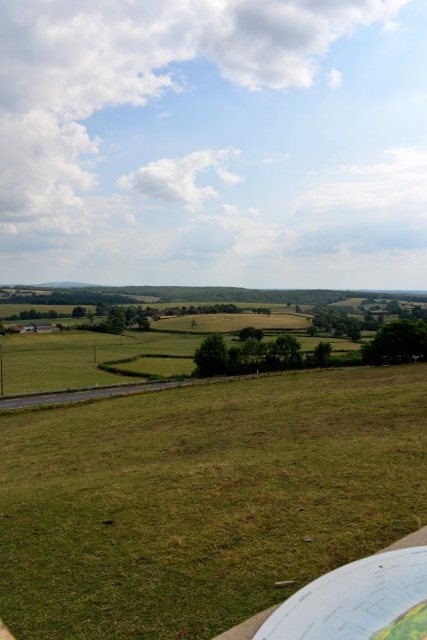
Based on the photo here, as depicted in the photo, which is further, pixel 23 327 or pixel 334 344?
pixel 23 327

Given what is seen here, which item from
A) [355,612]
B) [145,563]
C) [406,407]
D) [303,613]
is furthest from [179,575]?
[406,407]

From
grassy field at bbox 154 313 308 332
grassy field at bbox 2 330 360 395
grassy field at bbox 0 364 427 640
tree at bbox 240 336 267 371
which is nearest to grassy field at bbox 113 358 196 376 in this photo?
grassy field at bbox 2 330 360 395

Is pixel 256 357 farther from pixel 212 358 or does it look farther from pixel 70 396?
pixel 70 396

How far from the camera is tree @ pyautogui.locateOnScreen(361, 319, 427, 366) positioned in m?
56.2

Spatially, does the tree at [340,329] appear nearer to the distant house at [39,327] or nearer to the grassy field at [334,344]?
the grassy field at [334,344]

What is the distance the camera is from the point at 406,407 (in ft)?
82.8

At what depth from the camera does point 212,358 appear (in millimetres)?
61875

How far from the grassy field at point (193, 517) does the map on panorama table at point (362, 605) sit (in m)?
0.68

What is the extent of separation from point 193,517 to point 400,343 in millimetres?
A: 51732

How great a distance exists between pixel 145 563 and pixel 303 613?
3902 mm

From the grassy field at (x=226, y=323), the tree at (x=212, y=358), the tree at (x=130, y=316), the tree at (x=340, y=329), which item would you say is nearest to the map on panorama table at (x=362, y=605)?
the tree at (x=212, y=358)

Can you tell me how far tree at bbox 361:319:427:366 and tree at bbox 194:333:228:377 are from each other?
68.9 ft

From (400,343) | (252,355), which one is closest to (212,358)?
(252,355)

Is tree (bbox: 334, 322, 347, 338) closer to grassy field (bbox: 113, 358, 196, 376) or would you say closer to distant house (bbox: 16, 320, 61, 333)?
grassy field (bbox: 113, 358, 196, 376)
